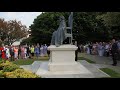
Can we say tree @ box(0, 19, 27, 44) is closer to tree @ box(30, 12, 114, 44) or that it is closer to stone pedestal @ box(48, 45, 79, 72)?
tree @ box(30, 12, 114, 44)

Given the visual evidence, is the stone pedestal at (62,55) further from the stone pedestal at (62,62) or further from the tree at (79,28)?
the tree at (79,28)

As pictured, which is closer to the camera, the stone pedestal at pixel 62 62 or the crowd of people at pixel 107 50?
the stone pedestal at pixel 62 62

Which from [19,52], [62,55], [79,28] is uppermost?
[79,28]

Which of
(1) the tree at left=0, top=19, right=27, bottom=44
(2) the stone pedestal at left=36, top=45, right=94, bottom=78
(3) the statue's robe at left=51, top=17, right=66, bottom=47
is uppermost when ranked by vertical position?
(1) the tree at left=0, top=19, right=27, bottom=44

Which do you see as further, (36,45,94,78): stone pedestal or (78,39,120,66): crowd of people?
(78,39,120,66): crowd of people

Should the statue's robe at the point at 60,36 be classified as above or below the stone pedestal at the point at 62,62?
above

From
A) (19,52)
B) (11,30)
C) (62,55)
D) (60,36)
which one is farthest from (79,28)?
(62,55)

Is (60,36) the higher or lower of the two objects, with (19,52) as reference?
higher

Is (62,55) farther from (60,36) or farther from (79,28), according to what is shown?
(79,28)


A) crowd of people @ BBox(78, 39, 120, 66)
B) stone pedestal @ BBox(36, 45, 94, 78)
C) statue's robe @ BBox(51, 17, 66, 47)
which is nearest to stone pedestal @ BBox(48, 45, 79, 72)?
stone pedestal @ BBox(36, 45, 94, 78)

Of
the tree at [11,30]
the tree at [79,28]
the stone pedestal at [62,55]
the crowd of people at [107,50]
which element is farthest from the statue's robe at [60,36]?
the tree at [11,30]

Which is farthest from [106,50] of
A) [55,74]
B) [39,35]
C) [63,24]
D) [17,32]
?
[17,32]
